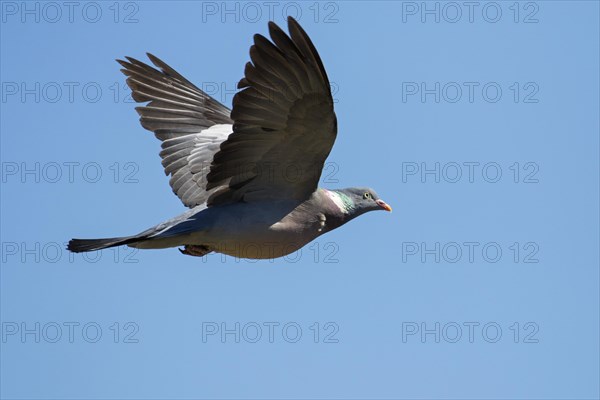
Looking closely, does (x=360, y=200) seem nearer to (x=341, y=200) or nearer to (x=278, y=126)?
(x=341, y=200)

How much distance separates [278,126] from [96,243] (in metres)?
2.03

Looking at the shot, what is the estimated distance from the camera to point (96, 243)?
9500 millimetres

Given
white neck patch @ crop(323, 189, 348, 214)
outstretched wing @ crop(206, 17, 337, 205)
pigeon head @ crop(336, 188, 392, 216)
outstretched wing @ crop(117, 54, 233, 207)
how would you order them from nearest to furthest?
1. outstretched wing @ crop(206, 17, 337, 205)
2. white neck patch @ crop(323, 189, 348, 214)
3. pigeon head @ crop(336, 188, 392, 216)
4. outstretched wing @ crop(117, 54, 233, 207)

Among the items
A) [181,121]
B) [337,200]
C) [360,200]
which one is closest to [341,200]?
[337,200]

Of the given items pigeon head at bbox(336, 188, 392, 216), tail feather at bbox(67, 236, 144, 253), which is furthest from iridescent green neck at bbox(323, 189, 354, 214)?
tail feather at bbox(67, 236, 144, 253)

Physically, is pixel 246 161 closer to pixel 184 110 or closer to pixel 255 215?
pixel 255 215

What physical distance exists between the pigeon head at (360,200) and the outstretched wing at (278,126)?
730mm

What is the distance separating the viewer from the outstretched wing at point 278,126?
8695mm

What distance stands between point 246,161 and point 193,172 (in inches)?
60.9

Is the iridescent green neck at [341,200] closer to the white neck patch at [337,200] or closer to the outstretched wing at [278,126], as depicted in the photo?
the white neck patch at [337,200]

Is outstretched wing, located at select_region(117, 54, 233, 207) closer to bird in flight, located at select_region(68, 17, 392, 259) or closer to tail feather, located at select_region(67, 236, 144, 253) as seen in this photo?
bird in flight, located at select_region(68, 17, 392, 259)


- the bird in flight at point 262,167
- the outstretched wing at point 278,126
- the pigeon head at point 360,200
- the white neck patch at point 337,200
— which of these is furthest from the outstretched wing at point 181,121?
the pigeon head at point 360,200

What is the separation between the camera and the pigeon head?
425 inches

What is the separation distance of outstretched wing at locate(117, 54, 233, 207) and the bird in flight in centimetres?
1
